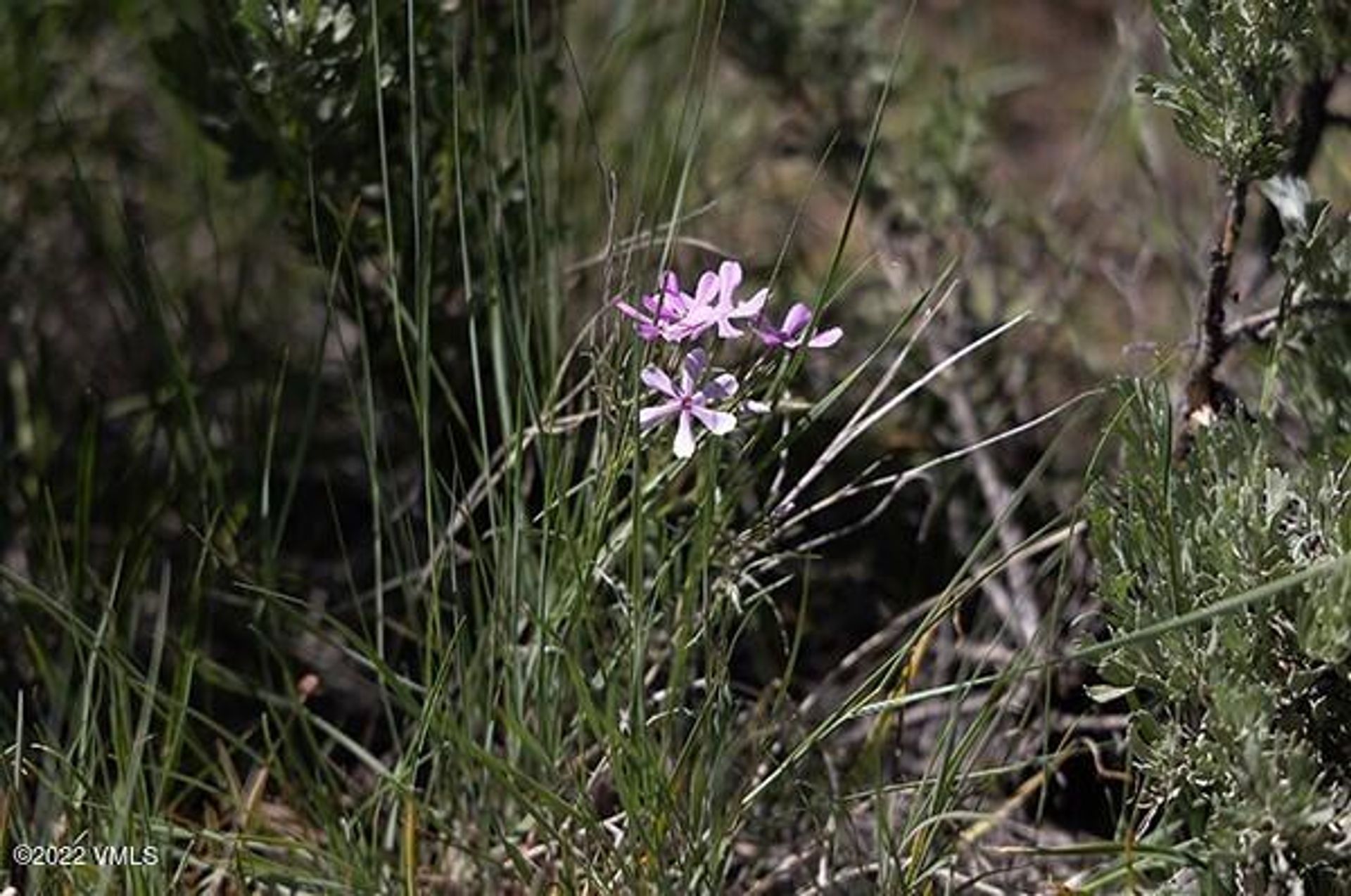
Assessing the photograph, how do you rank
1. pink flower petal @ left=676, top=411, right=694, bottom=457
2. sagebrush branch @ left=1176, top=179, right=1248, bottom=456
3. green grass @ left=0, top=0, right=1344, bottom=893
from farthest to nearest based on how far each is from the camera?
sagebrush branch @ left=1176, top=179, right=1248, bottom=456 → green grass @ left=0, top=0, right=1344, bottom=893 → pink flower petal @ left=676, top=411, right=694, bottom=457

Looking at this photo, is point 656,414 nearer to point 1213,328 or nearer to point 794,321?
point 794,321

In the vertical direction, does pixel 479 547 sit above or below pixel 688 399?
below

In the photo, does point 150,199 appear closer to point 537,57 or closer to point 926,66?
point 537,57

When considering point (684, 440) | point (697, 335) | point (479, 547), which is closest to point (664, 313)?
point (697, 335)

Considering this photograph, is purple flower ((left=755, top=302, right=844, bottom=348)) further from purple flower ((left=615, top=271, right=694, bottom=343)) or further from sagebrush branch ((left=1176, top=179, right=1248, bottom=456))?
sagebrush branch ((left=1176, top=179, right=1248, bottom=456))

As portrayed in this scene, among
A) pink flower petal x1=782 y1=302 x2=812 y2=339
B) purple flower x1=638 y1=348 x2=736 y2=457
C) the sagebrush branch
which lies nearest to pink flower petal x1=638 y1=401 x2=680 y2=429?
purple flower x1=638 y1=348 x2=736 y2=457

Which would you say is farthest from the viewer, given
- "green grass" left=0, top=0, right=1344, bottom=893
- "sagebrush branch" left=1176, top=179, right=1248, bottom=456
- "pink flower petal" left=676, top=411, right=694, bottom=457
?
"sagebrush branch" left=1176, top=179, right=1248, bottom=456

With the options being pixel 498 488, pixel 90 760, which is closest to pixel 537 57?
pixel 498 488

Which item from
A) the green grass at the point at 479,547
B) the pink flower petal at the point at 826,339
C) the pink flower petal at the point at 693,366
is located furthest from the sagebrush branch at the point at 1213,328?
the pink flower petal at the point at 693,366
